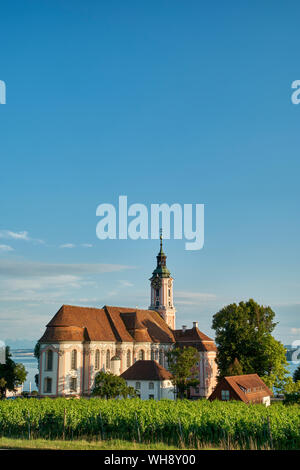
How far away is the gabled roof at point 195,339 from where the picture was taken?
8759 cm

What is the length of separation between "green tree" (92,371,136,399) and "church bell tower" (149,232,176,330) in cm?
3008

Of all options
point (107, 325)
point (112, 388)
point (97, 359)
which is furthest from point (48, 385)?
point (107, 325)

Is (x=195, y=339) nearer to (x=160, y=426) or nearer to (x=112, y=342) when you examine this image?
(x=112, y=342)

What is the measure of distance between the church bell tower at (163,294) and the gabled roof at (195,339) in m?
4.15

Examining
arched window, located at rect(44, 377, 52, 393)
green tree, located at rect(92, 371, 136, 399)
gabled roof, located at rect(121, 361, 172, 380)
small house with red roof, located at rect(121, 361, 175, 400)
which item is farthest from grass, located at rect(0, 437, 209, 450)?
gabled roof, located at rect(121, 361, 172, 380)

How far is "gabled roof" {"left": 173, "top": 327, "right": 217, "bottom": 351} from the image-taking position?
87.6 meters

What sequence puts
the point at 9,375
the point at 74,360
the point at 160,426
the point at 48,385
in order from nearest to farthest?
the point at 160,426 < the point at 48,385 < the point at 74,360 < the point at 9,375

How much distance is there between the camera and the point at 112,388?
209ft

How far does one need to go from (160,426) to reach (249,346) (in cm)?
4242

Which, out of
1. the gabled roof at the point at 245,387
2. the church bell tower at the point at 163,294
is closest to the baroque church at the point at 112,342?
the church bell tower at the point at 163,294

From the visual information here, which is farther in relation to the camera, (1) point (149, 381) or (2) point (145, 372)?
(2) point (145, 372)

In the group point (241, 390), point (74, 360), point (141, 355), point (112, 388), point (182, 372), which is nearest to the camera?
point (241, 390)
